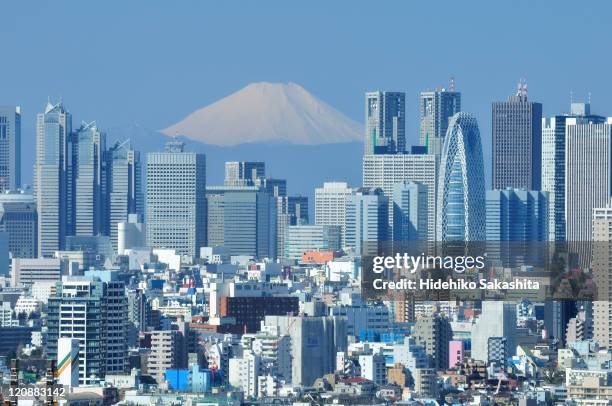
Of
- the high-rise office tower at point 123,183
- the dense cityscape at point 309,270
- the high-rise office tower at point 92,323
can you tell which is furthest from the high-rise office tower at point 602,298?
the high-rise office tower at point 123,183

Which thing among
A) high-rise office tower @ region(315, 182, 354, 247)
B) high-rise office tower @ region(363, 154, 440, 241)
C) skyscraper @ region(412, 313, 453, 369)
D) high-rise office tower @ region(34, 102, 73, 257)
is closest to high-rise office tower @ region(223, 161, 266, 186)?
high-rise office tower @ region(315, 182, 354, 247)

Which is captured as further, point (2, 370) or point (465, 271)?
point (2, 370)

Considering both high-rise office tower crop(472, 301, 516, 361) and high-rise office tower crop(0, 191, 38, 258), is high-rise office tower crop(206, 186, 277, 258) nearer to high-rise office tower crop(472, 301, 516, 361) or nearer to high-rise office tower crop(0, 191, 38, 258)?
high-rise office tower crop(0, 191, 38, 258)

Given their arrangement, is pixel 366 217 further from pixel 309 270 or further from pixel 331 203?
pixel 309 270

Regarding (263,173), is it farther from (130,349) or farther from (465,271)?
(465,271)

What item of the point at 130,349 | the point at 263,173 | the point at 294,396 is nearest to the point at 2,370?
the point at 294,396

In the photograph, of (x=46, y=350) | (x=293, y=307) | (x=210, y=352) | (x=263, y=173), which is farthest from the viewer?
(x=263, y=173)
